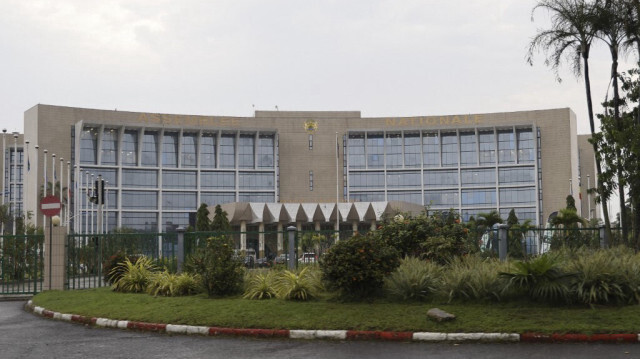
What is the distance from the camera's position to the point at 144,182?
102438mm

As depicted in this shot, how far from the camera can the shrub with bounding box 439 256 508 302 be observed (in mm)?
15680

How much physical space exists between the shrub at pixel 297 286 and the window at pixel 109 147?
86551mm

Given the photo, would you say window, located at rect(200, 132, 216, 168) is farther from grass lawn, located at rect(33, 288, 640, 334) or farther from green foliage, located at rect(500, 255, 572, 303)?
green foliage, located at rect(500, 255, 572, 303)

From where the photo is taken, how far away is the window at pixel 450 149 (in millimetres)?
106250

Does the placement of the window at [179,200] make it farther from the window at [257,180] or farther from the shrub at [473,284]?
the shrub at [473,284]

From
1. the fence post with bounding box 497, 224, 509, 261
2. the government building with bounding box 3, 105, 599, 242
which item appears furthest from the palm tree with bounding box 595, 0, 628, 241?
the government building with bounding box 3, 105, 599, 242

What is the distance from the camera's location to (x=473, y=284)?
52.1 ft

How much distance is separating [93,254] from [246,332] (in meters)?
13.8

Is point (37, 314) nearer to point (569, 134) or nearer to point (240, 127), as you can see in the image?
point (240, 127)

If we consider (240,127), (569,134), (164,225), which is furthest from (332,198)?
(569,134)

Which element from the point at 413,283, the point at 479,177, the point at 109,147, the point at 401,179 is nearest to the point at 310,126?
the point at 401,179

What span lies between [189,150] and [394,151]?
30.5 meters

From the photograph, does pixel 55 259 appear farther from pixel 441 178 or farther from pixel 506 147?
pixel 506 147

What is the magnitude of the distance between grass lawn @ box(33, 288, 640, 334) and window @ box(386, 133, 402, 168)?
90.5 m
